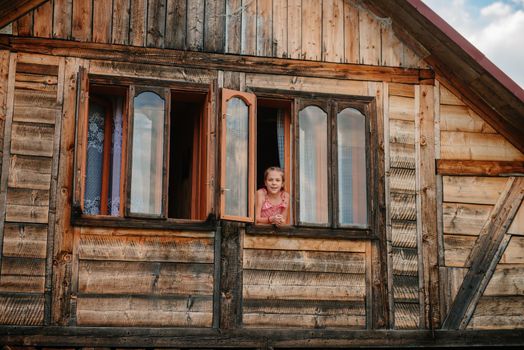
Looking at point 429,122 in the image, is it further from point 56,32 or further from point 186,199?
point 56,32

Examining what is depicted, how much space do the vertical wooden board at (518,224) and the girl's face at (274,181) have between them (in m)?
2.62

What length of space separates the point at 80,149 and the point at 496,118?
4.62 m

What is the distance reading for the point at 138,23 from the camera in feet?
37.0

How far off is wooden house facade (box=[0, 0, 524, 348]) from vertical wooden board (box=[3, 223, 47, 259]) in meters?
0.01

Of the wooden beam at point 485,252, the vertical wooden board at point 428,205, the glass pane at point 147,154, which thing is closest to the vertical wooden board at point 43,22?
the glass pane at point 147,154

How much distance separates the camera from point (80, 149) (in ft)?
35.6

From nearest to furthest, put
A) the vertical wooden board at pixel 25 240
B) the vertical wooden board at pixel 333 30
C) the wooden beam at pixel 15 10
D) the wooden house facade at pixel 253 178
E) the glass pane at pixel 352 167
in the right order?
the vertical wooden board at pixel 25 240 → the wooden house facade at pixel 253 178 → the wooden beam at pixel 15 10 → the glass pane at pixel 352 167 → the vertical wooden board at pixel 333 30

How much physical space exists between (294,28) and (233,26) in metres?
0.69

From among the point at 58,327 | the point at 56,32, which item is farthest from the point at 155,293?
the point at 56,32

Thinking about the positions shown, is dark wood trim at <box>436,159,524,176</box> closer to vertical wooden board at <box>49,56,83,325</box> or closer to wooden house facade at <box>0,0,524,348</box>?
wooden house facade at <box>0,0,524,348</box>

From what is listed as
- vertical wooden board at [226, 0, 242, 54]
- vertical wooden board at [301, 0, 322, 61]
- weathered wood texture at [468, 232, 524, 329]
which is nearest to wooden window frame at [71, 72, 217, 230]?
vertical wooden board at [226, 0, 242, 54]

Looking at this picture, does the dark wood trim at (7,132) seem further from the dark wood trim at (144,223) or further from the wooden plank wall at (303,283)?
the wooden plank wall at (303,283)

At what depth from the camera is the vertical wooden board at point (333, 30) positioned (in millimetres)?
11758

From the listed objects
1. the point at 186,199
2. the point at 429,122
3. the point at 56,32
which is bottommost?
the point at 186,199
